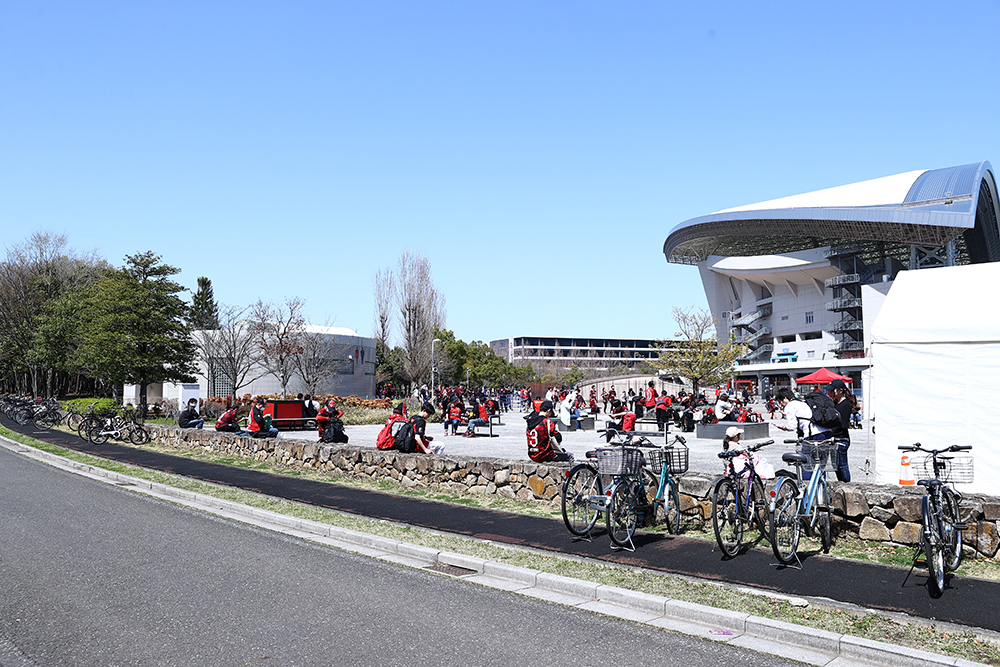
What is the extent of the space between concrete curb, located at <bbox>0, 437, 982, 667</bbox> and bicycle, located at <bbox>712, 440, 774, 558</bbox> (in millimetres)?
1540

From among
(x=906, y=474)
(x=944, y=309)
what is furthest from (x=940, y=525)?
(x=944, y=309)

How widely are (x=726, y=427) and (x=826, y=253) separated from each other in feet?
226

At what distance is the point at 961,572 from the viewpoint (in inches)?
260

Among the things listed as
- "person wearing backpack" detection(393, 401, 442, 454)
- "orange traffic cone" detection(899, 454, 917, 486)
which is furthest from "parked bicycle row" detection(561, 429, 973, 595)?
"person wearing backpack" detection(393, 401, 442, 454)

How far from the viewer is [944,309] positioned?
10.6 meters

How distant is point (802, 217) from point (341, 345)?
49.0 m

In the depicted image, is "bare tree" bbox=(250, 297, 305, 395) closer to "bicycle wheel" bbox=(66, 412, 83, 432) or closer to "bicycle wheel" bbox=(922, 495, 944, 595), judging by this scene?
"bicycle wheel" bbox=(66, 412, 83, 432)

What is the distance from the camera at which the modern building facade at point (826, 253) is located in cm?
6756

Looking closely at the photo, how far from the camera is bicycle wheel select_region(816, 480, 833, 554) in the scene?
7449 mm

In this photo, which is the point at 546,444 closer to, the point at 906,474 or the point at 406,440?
the point at 406,440

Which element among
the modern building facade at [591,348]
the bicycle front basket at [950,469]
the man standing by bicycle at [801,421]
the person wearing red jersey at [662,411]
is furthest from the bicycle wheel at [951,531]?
the modern building facade at [591,348]

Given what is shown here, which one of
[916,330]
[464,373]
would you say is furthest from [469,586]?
[464,373]

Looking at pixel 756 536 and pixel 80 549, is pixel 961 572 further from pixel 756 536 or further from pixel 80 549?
pixel 80 549

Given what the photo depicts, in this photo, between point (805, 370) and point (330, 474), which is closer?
point (330, 474)
